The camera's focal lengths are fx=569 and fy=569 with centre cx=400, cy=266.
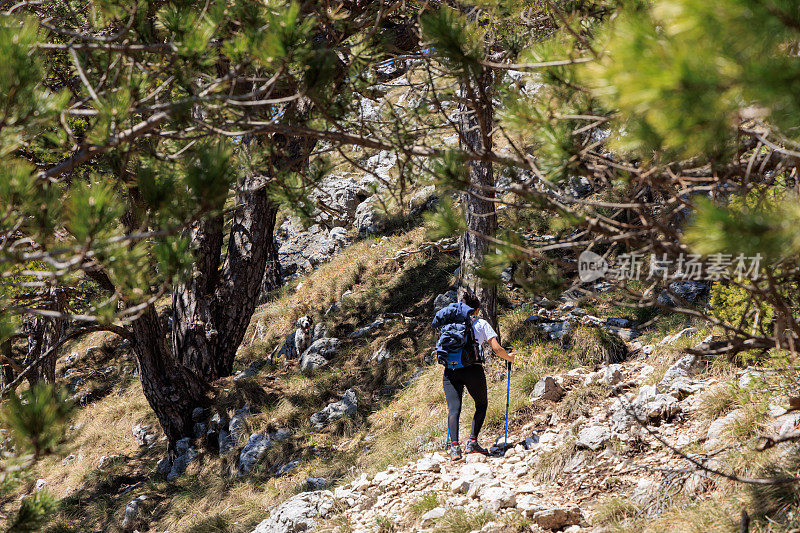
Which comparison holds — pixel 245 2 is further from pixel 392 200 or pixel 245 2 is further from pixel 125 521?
pixel 125 521

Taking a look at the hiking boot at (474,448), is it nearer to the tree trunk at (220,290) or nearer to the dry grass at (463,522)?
the dry grass at (463,522)

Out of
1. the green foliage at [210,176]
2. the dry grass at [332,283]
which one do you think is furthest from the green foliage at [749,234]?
the dry grass at [332,283]

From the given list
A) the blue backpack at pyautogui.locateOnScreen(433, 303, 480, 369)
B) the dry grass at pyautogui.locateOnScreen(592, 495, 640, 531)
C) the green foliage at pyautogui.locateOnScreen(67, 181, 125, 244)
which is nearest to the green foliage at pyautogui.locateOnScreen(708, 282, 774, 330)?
the dry grass at pyautogui.locateOnScreen(592, 495, 640, 531)

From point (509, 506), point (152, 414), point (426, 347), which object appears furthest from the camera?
point (152, 414)

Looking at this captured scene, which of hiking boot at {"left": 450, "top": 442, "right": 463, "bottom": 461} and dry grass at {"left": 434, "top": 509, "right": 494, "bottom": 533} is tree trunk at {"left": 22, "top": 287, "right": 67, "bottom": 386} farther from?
dry grass at {"left": 434, "top": 509, "right": 494, "bottom": 533}

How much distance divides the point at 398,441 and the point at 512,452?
1.80m

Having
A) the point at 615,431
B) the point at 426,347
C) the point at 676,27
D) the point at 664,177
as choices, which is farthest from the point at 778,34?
the point at 426,347

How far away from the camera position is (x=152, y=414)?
10.3m

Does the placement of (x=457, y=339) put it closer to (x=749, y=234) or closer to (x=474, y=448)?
(x=474, y=448)

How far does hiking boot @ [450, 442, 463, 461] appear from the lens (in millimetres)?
5469

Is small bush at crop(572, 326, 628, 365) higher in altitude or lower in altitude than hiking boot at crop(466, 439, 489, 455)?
higher

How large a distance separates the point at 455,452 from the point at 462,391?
0.58 meters

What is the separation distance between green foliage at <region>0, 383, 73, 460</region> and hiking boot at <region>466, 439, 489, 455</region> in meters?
3.76

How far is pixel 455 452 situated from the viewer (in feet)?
18.0
